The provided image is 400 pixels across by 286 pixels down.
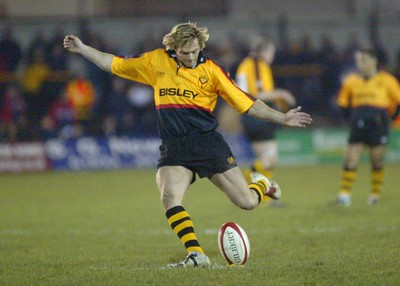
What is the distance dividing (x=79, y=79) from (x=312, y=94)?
6.40 metres

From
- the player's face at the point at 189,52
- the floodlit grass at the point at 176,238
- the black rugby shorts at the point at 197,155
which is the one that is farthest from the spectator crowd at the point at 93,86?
the player's face at the point at 189,52

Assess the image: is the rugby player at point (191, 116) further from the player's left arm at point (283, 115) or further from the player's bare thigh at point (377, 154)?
the player's bare thigh at point (377, 154)

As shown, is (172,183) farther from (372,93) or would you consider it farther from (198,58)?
(372,93)

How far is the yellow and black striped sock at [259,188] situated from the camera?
7545mm

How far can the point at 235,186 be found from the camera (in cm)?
715

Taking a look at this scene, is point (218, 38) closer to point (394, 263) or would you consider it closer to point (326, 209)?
point (326, 209)

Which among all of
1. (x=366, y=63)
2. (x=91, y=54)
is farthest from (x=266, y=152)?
(x=91, y=54)

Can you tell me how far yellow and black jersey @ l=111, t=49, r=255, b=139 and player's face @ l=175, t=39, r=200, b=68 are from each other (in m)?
0.11

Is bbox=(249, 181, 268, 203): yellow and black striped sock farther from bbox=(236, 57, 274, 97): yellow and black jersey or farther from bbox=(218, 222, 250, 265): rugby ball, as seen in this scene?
bbox=(236, 57, 274, 97): yellow and black jersey

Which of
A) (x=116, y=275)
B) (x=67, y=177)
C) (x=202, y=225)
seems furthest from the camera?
(x=67, y=177)

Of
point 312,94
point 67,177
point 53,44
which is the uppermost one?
point 53,44

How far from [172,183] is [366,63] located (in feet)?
19.1

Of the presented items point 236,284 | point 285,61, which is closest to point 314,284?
point 236,284

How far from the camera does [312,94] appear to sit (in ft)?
68.9
